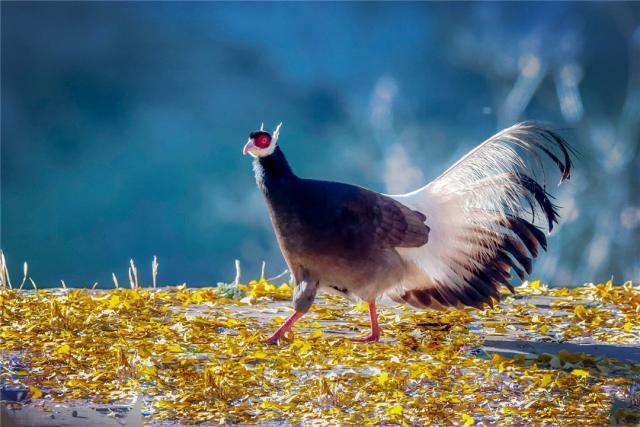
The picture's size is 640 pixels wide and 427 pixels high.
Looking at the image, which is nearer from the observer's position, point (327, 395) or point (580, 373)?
point (327, 395)

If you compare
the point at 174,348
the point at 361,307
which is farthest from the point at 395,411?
the point at 361,307

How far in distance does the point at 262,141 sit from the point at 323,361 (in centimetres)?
151

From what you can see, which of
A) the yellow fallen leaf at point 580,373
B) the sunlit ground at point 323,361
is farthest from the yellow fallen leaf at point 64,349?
the yellow fallen leaf at point 580,373

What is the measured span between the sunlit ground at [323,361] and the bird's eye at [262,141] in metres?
1.38

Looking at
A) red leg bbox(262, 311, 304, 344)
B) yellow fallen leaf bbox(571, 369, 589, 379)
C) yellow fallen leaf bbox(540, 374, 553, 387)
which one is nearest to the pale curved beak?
red leg bbox(262, 311, 304, 344)

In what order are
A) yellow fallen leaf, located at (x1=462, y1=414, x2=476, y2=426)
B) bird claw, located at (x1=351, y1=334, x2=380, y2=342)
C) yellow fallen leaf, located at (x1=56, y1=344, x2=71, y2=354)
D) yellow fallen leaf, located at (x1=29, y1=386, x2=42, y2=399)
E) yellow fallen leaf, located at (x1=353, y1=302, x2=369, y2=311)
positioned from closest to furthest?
yellow fallen leaf, located at (x1=462, y1=414, x2=476, y2=426) → yellow fallen leaf, located at (x1=29, y1=386, x2=42, y2=399) → yellow fallen leaf, located at (x1=56, y1=344, x2=71, y2=354) → bird claw, located at (x1=351, y1=334, x2=380, y2=342) → yellow fallen leaf, located at (x1=353, y1=302, x2=369, y2=311)

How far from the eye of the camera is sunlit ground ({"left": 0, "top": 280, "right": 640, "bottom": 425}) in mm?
4250

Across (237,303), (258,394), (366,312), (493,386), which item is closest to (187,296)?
(237,303)

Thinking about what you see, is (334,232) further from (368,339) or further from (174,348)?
(174,348)

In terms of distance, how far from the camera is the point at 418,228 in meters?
5.59

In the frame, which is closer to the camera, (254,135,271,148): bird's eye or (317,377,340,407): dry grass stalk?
(317,377,340,407): dry grass stalk

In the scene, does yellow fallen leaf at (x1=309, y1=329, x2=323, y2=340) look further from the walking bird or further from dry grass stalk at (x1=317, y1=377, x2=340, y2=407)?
dry grass stalk at (x1=317, y1=377, x2=340, y2=407)

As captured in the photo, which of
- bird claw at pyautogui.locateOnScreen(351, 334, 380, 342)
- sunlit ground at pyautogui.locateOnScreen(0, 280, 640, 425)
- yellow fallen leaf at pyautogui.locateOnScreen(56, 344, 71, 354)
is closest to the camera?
sunlit ground at pyautogui.locateOnScreen(0, 280, 640, 425)

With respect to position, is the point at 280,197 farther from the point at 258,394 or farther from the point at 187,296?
the point at 187,296
